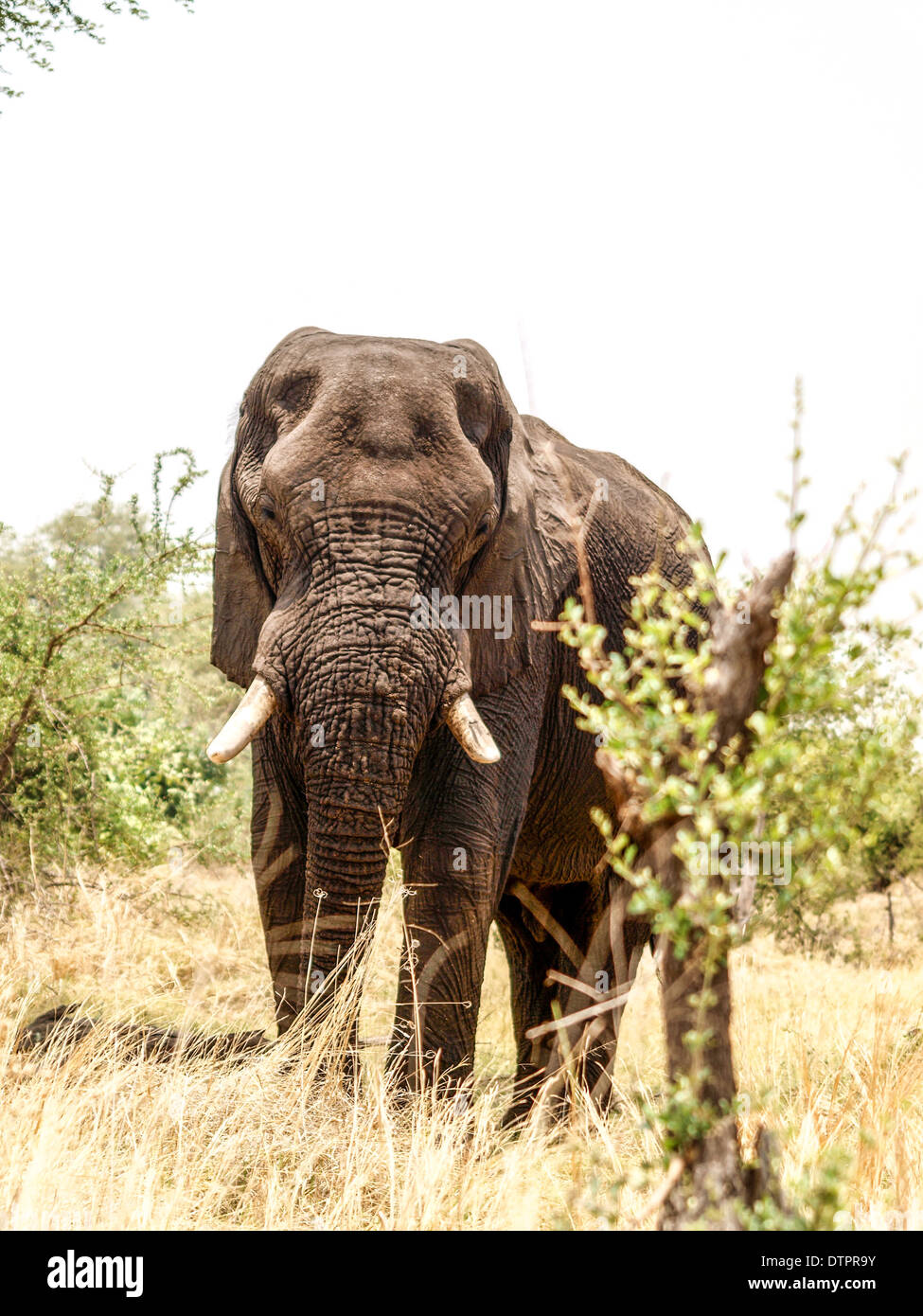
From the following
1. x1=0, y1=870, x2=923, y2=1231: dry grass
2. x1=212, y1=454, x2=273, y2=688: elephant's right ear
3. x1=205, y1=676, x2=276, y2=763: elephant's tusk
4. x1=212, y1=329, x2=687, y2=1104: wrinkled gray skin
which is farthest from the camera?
x1=212, y1=454, x2=273, y2=688: elephant's right ear

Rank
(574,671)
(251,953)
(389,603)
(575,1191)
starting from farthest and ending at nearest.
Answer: (251,953), (574,671), (389,603), (575,1191)

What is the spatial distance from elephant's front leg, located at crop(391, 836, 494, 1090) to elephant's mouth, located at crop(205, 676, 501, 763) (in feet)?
1.53

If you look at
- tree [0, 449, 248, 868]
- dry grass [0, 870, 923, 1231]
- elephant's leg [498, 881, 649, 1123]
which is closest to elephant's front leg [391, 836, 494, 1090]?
dry grass [0, 870, 923, 1231]

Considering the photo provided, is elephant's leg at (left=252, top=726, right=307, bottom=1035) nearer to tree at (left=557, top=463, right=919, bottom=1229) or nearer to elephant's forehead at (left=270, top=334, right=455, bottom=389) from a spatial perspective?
elephant's forehead at (left=270, top=334, right=455, bottom=389)

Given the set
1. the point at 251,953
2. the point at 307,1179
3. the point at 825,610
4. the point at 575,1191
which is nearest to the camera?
the point at 825,610

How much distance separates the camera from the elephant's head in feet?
18.2

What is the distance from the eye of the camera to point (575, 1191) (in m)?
4.10

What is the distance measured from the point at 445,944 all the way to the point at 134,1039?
1.59 meters

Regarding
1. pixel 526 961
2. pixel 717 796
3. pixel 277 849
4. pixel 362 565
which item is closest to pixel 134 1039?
pixel 277 849

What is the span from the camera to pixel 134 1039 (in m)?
6.69

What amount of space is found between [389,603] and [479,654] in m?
0.74

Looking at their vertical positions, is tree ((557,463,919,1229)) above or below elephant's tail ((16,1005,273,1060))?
above
